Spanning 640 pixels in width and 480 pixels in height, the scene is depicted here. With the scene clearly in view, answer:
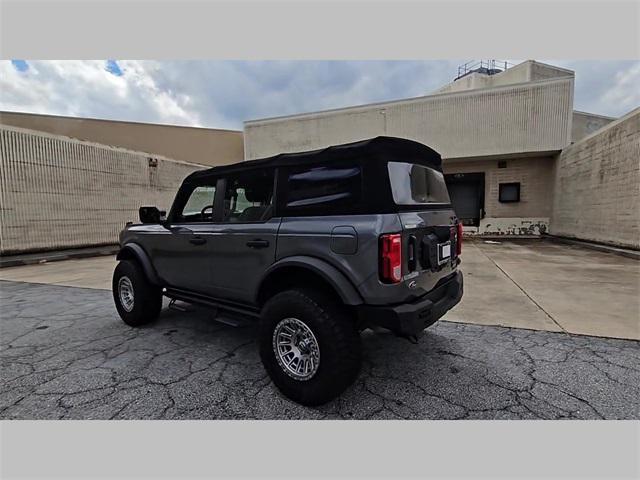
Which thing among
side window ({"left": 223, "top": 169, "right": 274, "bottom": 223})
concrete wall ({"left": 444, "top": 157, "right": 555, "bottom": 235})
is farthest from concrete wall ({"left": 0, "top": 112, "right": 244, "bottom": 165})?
side window ({"left": 223, "top": 169, "right": 274, "bottom": 223})

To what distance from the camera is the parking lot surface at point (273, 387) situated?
87.0 inches

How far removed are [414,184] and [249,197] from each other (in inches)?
58.7

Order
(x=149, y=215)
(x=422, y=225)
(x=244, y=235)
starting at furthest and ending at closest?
(x=149, y=215)
(x=244, y=235)
(x=422, y=225)

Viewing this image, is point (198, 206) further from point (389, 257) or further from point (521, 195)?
point (521, 195)

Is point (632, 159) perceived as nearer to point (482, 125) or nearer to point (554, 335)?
point (482, 125)

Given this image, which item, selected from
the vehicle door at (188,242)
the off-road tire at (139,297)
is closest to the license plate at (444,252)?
the vehicle door at (188,242)

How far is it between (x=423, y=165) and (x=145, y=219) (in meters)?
3.00

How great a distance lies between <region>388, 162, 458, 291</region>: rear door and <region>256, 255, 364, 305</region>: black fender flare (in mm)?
366

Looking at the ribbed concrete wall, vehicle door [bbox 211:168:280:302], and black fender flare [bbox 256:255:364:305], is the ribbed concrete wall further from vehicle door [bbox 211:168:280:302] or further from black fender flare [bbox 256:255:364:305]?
black fender flare [bbox 256:255:364:305]

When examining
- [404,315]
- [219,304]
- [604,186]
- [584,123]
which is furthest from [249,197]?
[584,123]

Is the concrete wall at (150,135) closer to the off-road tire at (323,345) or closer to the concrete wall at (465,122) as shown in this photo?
the concrete wall at (465,122)

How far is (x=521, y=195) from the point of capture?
1502 centimetres

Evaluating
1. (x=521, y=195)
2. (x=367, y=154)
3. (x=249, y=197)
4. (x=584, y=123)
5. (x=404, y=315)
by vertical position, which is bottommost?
(x=404, y=315)

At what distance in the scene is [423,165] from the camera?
8.98 feet
